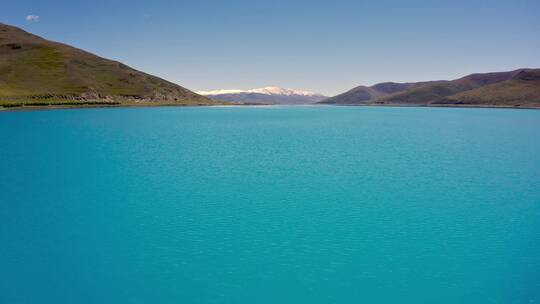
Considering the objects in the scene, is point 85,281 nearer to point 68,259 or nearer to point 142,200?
point 68,259

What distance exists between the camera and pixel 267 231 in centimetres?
2411

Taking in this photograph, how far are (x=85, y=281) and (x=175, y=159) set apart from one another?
31.5 meters

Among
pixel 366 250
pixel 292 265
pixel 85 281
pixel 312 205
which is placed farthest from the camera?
pixel 312 205

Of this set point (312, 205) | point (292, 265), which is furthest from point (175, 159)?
point (292, 265)

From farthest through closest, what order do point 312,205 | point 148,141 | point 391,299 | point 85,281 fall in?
point 148,141, point 312,205, point 85,281, point 391,299

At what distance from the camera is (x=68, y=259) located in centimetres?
1978

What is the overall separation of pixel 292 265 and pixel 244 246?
3.56 metres

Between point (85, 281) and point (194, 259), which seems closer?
point (85, 281)

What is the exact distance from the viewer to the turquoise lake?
17.3m

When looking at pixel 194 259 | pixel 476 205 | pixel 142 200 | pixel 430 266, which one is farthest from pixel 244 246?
pixel 476 205

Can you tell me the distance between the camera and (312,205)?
29.5m

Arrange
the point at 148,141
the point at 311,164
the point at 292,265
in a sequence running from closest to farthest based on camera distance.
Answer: the point at 292,265, the point at 311,164, the point at 148,141

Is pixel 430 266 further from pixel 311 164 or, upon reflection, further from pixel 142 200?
pixel 311 164

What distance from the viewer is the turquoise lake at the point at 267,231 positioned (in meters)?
17.3
